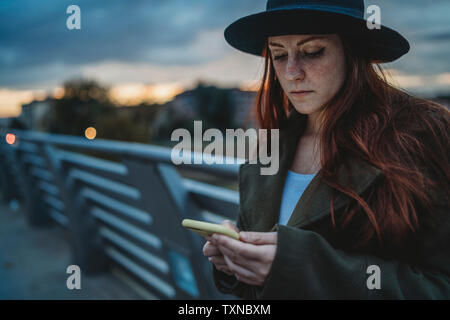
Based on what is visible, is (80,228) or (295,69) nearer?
(295,69)

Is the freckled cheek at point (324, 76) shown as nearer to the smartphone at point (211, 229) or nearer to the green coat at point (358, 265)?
the green coat at point (358, 265)

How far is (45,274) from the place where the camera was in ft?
12.7

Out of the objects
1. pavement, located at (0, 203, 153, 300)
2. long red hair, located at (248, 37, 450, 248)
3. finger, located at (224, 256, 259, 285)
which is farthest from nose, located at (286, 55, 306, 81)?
pavement, located at (0, 203, 153, 300)

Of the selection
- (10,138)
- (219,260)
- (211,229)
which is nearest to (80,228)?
(10,138)

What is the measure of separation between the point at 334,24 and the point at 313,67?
138 millimetres

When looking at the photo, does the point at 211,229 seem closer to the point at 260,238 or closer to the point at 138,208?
the point at 260,238

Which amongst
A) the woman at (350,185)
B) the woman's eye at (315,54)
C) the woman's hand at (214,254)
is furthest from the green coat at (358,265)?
the woman's eye at (315,54)

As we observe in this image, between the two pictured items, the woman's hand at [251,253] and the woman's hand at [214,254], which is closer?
the woman's hand at [251,253]

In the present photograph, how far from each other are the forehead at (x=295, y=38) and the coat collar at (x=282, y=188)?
14.0 inches

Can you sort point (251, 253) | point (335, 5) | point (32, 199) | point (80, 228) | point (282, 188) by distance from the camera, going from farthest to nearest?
point (32, 199)
point (80, 228)
point (282, 188)
point (335, 5)
point (251, 253)

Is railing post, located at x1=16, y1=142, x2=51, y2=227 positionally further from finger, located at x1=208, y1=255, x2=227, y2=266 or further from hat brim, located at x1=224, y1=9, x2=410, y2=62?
hat brim, located at x1=224, y1=9, x2=410, y2=62

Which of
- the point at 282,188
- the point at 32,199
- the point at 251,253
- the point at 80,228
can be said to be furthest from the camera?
the point at 32,199

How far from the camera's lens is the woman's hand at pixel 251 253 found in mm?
1061

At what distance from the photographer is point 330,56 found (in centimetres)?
124
